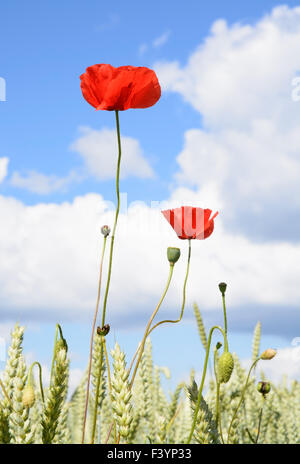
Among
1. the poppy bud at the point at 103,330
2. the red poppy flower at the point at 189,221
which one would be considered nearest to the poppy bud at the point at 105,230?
the red poppy flower at the point at 189,221

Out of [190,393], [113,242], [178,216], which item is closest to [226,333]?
[190,393]

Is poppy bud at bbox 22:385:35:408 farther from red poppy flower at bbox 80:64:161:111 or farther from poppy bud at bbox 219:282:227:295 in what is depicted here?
red poppy flower at bbox 80:64:161:111

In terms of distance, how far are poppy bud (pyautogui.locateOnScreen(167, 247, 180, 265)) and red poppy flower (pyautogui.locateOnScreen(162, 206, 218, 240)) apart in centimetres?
16

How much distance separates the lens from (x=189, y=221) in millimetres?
1584

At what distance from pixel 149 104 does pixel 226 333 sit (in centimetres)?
74

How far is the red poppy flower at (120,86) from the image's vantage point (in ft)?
4.88

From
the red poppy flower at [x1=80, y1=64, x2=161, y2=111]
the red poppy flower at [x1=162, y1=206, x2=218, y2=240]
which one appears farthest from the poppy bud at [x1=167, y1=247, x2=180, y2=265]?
the red poppy flower at [x1=80, y1=64, x2=161, y2=111]

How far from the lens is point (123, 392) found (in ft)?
3.82

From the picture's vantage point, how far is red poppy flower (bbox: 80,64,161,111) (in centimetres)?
149

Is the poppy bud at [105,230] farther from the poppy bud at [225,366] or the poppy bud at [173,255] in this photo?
the poppy bud at [225,366]
